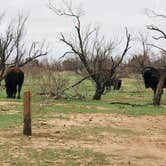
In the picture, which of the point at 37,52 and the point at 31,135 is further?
the point at 37,52

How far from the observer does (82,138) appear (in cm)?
1380

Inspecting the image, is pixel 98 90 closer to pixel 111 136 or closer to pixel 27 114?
pixel 111 136

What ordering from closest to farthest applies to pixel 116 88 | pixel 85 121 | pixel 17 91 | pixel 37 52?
1. pixel 85 121
2. pixel 17 91
3. pixel 37 52
4. pixel 116 88

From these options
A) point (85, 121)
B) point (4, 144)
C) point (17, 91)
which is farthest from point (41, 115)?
point (17, 91)

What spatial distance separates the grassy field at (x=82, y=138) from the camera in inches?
431

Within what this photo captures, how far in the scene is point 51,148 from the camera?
1199 centimetres

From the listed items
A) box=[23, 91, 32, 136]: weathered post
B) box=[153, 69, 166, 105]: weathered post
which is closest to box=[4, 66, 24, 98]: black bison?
box=[153, 69, 166, 105]: weathered post

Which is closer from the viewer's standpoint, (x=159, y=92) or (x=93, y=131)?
(x=93, y=131)

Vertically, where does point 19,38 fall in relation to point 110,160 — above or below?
above

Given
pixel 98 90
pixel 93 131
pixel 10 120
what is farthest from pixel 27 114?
pixel 98 90

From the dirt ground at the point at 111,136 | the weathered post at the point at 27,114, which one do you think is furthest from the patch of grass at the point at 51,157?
the weathered post at the point at 27,114

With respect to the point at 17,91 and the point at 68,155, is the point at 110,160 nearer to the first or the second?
the point at 68,155

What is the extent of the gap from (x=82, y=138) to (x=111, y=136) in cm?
111

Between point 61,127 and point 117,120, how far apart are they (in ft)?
11.6
